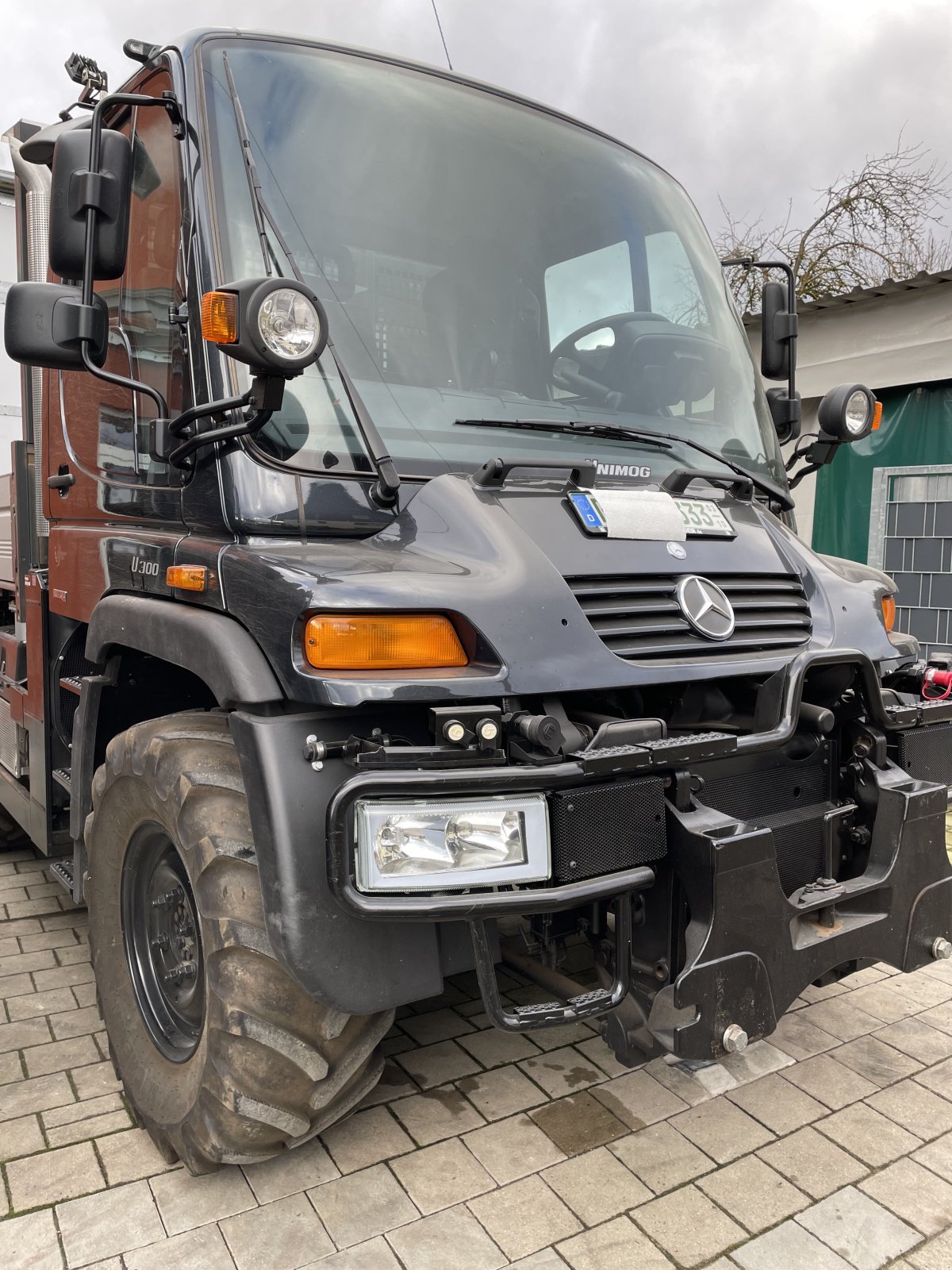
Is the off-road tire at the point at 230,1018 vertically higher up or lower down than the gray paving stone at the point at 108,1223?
higher up

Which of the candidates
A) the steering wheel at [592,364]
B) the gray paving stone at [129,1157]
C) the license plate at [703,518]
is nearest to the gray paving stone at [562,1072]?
the gray paving stone at [129,1157]

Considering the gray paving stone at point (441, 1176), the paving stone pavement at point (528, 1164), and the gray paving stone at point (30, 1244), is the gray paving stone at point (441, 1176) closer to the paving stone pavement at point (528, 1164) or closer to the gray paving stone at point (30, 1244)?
the paving stone pavement at point (528, 1164)

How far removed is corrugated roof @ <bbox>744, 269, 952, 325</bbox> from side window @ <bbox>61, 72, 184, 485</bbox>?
6434 millimetres

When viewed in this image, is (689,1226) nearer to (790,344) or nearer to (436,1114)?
(436,1114)

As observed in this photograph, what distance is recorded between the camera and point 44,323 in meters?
2.41

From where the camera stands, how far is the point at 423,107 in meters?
2.88

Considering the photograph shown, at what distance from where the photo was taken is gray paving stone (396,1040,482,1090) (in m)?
2.90

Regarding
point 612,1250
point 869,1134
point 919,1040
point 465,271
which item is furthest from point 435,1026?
point 465,271

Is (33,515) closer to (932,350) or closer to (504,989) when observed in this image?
(504,989)

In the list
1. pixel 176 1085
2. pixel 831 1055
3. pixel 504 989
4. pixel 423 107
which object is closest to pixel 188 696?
pixel 176 1085

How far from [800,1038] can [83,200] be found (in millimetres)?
3180

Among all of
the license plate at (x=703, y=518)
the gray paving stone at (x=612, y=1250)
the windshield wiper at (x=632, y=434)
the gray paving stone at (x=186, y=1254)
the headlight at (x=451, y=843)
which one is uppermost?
the windshield wiper at (x=632, y=434)

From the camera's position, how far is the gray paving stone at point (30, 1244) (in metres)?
2.13

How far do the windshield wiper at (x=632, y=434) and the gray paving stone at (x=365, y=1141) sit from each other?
1906 mm
